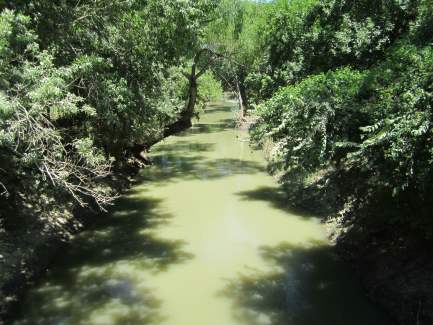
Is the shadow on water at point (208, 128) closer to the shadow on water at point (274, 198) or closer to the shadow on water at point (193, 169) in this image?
the shadow on water at point (193, 169)

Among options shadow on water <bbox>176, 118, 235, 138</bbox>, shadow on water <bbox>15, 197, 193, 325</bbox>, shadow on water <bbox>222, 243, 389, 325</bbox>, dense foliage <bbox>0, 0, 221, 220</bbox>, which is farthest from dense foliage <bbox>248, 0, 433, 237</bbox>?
shadow on water <bbox>176, 118, 235, 138</bbox>

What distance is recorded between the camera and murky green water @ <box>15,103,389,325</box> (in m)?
10.1

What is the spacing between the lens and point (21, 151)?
9.30 m

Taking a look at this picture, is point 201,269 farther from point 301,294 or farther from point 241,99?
point 241,99

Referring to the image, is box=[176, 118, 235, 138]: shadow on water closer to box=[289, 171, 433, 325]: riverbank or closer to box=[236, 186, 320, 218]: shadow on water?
box=[236, 186, 320, 218]: shadow on water

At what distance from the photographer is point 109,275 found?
11812mm

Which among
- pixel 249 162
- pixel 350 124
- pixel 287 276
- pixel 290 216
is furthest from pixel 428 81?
pixel 249 162

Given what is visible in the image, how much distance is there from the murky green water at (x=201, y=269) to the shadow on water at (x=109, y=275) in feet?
0.08

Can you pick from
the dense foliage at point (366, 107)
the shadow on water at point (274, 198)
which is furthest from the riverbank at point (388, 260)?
the shadow on water at point (274, 198)

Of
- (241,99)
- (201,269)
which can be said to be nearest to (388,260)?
(201,269)

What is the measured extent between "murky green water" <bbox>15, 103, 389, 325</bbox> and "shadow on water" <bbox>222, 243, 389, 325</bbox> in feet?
0.07

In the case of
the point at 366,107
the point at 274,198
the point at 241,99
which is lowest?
the point at 274,198

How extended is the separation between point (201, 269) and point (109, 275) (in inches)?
94.7

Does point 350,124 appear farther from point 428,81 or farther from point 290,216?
point 290,216
